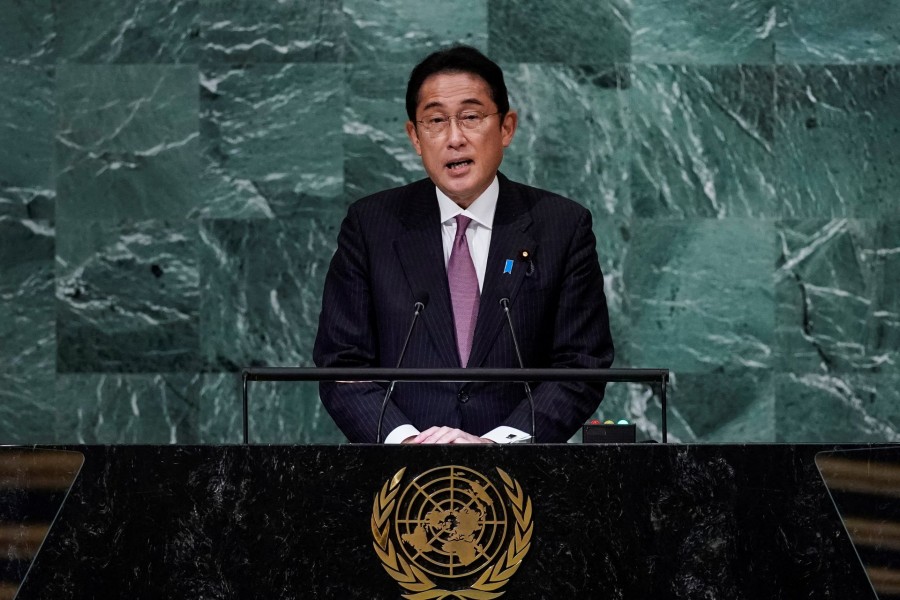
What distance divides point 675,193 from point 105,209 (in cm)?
228

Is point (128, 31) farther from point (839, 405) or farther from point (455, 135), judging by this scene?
point (839, 405)

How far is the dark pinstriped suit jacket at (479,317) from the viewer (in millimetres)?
3369

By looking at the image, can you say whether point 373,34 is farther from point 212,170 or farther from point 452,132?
point 452,132

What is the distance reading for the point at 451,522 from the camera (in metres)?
2.53

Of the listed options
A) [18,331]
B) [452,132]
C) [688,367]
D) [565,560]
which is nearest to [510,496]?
[565,560]

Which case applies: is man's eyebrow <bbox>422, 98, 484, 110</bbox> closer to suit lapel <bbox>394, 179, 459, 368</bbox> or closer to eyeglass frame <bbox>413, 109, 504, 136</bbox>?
eyeglass frame <bbox>413, 109, 504, 136</bbox>

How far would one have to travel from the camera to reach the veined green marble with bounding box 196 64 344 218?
17.9ft

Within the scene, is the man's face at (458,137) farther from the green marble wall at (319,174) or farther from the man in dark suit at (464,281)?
the green marble wall at (319,174)

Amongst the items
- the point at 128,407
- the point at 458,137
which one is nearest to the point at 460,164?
the point at 458,137

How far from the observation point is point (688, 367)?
215 inches

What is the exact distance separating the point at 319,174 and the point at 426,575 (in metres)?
3.17

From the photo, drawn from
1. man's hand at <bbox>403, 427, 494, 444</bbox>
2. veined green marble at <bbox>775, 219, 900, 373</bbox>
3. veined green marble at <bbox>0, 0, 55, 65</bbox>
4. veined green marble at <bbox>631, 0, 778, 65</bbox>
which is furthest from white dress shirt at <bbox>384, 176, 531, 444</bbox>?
veined green marble at <bbox>0, 0, 55, 65</bbox>

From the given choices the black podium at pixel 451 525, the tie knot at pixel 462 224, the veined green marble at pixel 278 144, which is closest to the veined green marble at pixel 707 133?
the veined green marble at pixel 278 144

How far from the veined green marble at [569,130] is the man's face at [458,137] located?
1.90 meters
